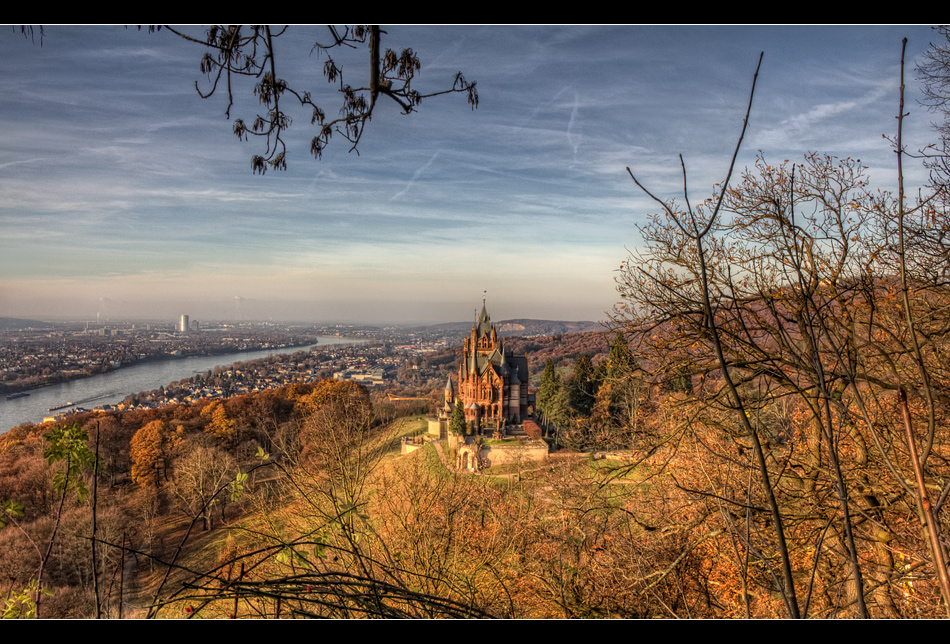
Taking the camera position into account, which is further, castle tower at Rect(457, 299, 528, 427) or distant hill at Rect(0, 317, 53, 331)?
castle tower at Rect(457, 299, 528, 427)

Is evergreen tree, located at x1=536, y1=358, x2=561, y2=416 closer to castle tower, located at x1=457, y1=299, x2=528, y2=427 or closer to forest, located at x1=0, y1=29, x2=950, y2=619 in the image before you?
castle tower, located at x1=457, y1=299, x2=528, y2=427

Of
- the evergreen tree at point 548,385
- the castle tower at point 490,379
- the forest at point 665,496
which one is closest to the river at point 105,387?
the forest at point 665,496

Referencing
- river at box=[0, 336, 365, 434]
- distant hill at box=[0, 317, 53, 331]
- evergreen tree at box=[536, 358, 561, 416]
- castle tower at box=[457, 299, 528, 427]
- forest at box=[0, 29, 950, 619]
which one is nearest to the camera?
forest at box=[0, 29, 950, 619]

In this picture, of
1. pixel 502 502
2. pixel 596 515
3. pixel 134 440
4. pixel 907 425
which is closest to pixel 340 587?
pixel 907 425

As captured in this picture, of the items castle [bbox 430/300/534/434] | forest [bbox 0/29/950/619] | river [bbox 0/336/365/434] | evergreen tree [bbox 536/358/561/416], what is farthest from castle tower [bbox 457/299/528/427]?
river [bbox 0/336/365/434]

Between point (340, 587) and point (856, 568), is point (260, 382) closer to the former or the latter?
point (340, 587)

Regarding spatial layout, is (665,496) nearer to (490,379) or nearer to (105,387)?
(105,387)

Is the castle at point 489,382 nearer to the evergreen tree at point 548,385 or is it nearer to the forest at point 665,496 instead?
the evergreen tree at point 548,385
